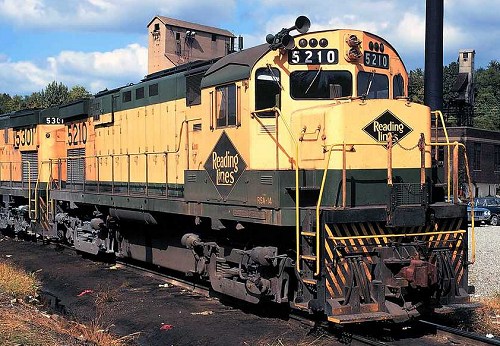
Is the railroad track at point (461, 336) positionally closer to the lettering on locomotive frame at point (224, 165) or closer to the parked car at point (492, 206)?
the lettering on locomotive frame at point (224, 165)

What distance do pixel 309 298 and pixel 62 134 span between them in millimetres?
10917

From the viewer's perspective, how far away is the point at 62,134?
15883 mm

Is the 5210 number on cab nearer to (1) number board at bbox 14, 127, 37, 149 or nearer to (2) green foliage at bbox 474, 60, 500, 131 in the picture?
(1) number board at bbox 14, 127, 37, 149

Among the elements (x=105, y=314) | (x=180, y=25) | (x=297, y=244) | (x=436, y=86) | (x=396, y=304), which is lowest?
(x=105, y=314)

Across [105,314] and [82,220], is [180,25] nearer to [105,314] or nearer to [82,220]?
[82,220]

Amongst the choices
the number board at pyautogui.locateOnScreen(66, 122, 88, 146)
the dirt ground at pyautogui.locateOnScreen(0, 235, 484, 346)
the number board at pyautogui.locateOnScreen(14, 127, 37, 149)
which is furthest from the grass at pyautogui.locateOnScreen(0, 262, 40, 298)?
the number board at pyautogui.locateOnScreen(14, 127, 37, 149)

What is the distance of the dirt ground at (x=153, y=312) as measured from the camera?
23.8 ft

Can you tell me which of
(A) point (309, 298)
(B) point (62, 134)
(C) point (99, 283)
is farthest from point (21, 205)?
(A) point (309, 298)

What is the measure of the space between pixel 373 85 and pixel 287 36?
145 cm

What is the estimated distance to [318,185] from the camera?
288 inches

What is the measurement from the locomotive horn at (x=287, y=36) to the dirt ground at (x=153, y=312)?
11.9 feet

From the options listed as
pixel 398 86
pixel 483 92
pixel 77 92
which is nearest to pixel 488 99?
pixel 483 92

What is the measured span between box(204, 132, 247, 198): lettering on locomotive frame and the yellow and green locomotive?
28 millimetres

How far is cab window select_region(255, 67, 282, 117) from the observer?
762 cm
